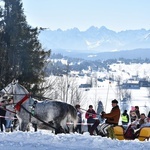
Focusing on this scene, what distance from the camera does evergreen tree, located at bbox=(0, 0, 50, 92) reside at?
2880cm

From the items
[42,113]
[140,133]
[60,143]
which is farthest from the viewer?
[42,113]

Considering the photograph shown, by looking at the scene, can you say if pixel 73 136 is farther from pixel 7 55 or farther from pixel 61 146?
pixel 7 55

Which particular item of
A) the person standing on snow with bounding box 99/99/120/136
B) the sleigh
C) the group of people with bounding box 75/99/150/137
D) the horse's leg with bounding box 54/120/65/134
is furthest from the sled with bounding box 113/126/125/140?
the horse's leg with bounding box 54/120/65/134

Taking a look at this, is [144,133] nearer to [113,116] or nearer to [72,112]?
[113,116]

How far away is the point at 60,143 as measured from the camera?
12125 millimetres

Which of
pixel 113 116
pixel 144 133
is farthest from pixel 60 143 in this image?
pixel 144 133

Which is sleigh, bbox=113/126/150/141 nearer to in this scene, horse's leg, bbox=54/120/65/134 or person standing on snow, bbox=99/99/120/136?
person standing on snow, bbox=99/99/120/136

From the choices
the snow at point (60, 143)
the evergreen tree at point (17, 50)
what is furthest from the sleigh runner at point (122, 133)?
the evergreen tree at point (17, 50)

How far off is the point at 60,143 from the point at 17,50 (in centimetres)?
1785

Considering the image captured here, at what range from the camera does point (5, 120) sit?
18703 mm

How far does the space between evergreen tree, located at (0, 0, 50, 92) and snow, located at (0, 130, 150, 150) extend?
1589 centimetres

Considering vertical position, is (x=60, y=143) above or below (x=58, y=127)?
below

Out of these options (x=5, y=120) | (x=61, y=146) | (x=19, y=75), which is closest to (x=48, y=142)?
(x=61, y=146)

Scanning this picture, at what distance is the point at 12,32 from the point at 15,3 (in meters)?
2.24
